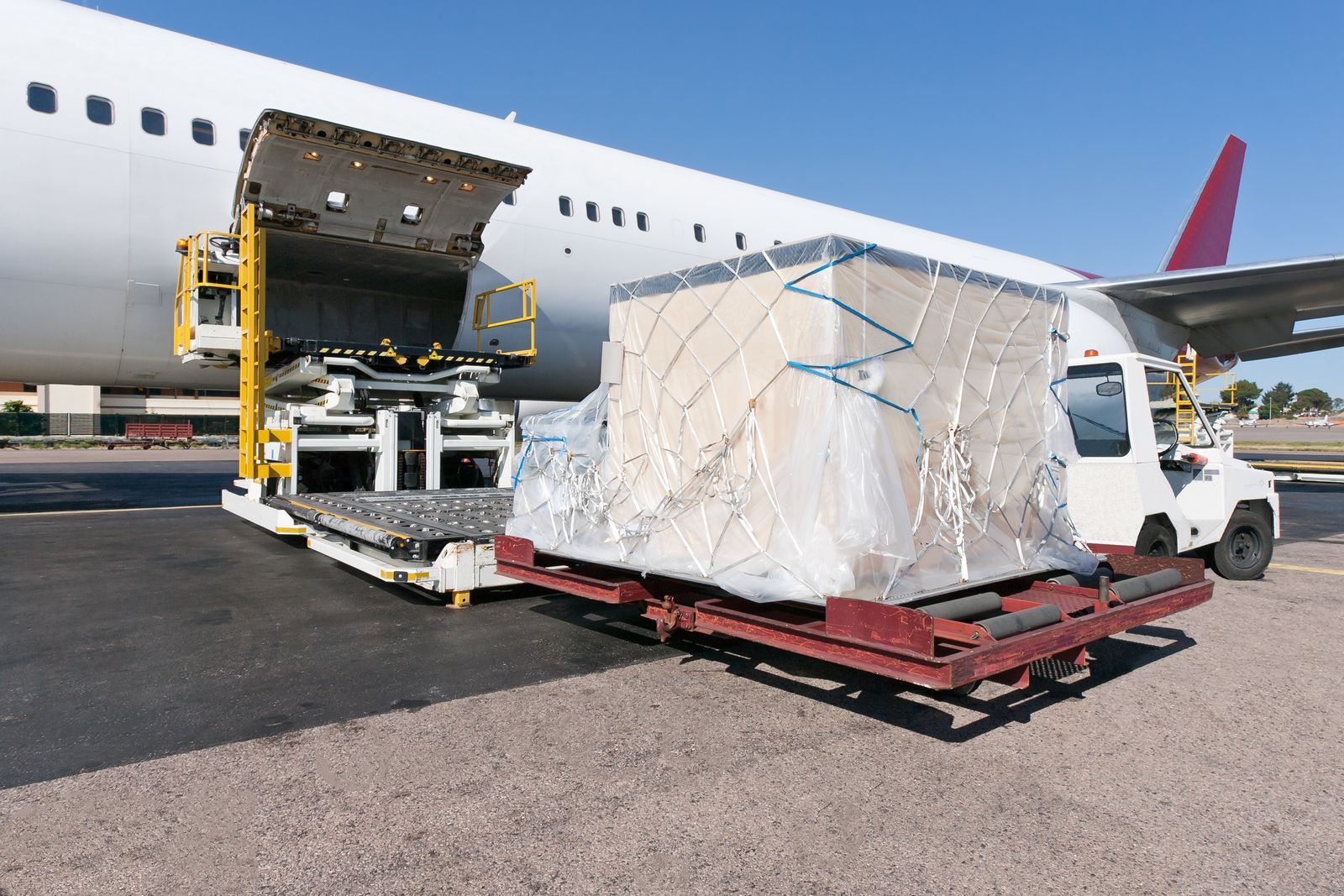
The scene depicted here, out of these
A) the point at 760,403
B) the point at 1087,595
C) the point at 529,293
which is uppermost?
the point at 529,293

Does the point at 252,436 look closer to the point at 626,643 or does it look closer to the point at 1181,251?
the point at 626,643

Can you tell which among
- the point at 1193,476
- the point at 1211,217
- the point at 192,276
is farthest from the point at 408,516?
the point at 1211,217

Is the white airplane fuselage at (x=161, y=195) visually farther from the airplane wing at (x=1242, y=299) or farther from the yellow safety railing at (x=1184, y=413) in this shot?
the yellow safety railing at (x=1184, y=413)

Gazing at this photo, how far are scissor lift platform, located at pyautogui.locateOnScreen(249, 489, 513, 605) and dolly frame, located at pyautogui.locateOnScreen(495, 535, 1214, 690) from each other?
13.9 inches

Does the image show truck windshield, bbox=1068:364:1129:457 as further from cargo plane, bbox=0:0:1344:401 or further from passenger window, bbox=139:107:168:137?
passenger window, bbox=139:107:168:137

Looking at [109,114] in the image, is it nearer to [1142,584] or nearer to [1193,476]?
[1142,584]

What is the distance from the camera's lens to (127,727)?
362 centimetres

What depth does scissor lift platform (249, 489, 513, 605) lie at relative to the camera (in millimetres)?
5484

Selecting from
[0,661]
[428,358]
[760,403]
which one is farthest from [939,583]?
[428,358]

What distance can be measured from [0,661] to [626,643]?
3.37 m

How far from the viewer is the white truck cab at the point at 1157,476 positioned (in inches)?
244

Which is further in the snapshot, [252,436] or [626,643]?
[252,436]

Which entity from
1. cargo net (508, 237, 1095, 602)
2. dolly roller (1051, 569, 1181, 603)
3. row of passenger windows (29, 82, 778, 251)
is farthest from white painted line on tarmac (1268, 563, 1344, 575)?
row of passenger windows (29, 82, 778, 251)

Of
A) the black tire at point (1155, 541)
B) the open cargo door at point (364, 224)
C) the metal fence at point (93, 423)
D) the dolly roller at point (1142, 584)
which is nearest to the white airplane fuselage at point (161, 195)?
the open cargo door at point (364, 224)
